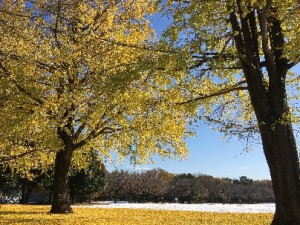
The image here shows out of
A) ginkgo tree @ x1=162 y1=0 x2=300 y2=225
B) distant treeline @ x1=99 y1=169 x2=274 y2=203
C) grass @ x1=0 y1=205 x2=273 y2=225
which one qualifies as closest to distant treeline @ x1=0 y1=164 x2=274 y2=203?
distant treeline @ x1=99 y1=169 x2=274 y2=203

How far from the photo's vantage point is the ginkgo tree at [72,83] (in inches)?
762

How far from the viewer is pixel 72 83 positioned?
22.3 meters

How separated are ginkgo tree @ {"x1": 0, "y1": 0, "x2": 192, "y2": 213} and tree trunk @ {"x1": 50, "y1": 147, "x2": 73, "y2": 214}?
0.06m

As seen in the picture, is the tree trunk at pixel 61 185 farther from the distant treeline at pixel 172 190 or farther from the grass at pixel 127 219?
the distant treeline at pixel 172 190

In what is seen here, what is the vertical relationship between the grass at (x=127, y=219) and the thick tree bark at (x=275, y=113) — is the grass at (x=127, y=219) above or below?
below

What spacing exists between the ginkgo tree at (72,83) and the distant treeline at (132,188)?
4441 cm

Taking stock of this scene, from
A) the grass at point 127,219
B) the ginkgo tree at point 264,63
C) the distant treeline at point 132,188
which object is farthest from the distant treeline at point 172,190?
the ginkgo tree at point 264,63

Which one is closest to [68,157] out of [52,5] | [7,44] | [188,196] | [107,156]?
[107,156]

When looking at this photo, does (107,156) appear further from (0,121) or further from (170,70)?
(170,70)

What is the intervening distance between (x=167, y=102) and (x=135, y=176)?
107851 millimetres

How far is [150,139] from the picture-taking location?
24.4m

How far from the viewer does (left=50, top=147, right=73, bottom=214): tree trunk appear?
953 inches

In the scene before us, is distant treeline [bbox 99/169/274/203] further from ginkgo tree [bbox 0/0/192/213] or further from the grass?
the grass

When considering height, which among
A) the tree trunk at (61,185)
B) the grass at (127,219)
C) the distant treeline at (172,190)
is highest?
the distant treeline at (172,190)
